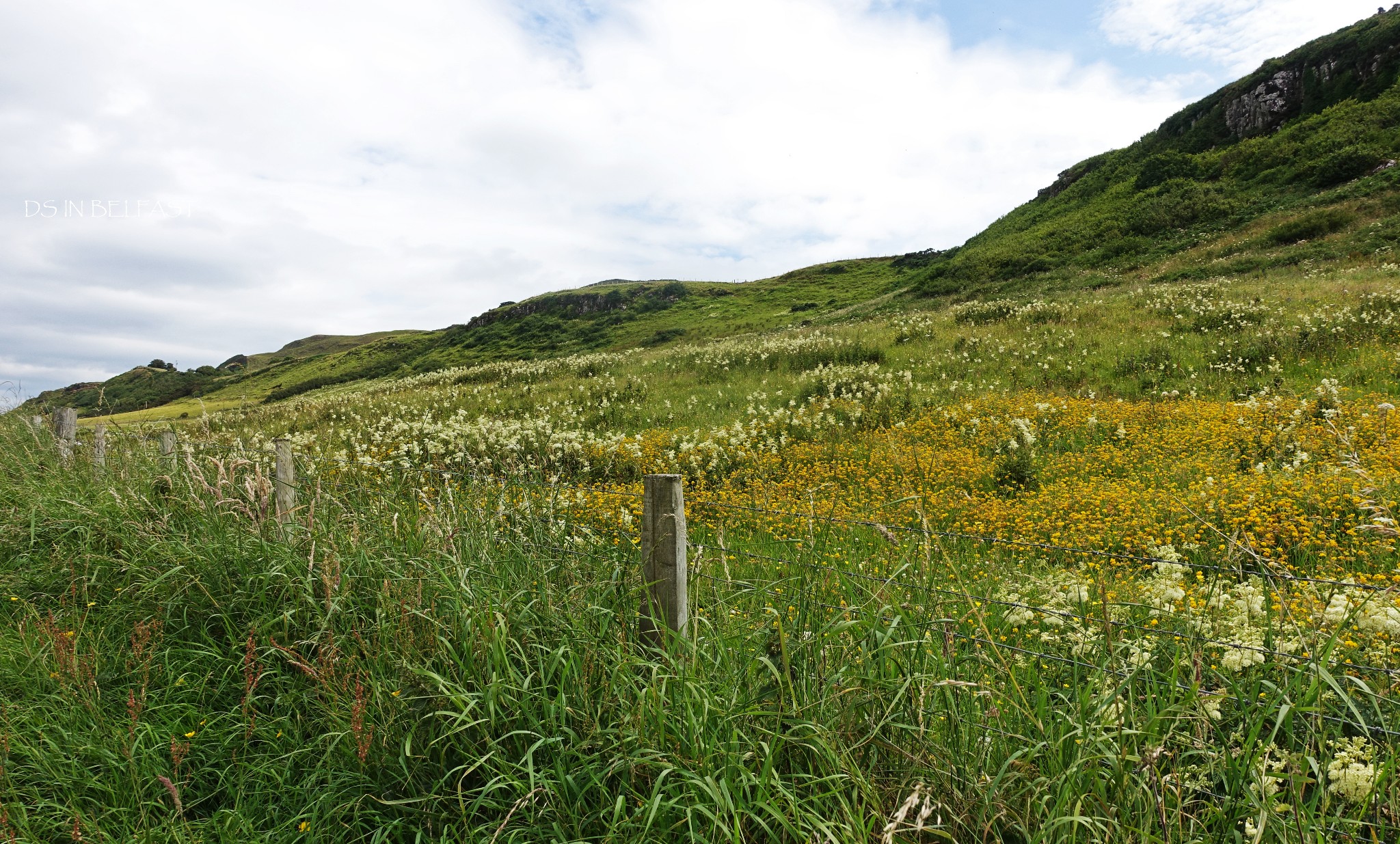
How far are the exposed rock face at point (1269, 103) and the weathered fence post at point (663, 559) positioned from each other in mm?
53791

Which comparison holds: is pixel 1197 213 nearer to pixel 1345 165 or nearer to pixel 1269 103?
pixel 1345 165

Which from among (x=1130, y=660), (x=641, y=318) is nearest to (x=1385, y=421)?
(x=1130, y=660)

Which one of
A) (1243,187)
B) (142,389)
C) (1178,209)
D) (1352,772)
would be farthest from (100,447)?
(1243,187)

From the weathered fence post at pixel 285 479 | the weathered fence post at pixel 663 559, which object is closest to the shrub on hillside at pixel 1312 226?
the weathered fence post at pixel 663 559

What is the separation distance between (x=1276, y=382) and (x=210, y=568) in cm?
1442

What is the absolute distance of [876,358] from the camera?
1684 centimetres

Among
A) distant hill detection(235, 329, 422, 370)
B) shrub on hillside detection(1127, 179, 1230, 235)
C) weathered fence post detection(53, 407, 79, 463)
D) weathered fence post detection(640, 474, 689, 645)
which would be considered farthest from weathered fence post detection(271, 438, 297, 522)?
distant hill detection(235, 329, 422, 370)

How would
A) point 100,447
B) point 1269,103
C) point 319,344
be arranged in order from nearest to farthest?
point 100,447 → point 1269,103 → point 319,344

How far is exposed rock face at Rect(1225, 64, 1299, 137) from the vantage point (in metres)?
39.4

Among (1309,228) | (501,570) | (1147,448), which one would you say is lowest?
(1147,448)

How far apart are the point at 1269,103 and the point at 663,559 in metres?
55.1

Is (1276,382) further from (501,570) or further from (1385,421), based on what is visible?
(501,570)

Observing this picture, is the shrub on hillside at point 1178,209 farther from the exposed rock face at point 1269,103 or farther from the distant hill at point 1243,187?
the exposed rock face at point 1269,103

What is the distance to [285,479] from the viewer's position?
4824 mm
